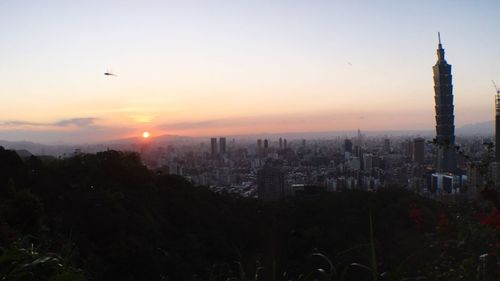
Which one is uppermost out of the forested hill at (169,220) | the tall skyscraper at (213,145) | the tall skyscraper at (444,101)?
the tall skyscraper at (444,101)

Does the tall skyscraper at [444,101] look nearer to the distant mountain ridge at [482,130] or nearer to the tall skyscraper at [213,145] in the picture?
the distant mountain ridge at [482,130]

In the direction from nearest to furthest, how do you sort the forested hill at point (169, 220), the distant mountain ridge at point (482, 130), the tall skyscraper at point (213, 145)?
the distant mountain ridge at point (482, 130), the forested hill at point (169, 220), the tall skyscraper at point (213, 145)

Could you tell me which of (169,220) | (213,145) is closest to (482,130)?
(169,220)

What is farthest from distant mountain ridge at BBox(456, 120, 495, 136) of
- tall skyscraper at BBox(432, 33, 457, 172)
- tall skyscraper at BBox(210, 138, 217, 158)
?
tall skyscraper at BBox(210, 138, 217, 158)

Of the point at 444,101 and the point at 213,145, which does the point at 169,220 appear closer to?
the point at 444,101

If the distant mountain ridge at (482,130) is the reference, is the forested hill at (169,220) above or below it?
below

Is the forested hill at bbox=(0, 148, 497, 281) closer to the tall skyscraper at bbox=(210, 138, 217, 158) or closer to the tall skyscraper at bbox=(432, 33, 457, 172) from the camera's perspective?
the tall skyscraper at bbox=(432, 33, 457, 172)

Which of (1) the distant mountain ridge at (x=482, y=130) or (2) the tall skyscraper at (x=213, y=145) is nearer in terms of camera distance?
(1) the distant mountain ridge at (x=482, y=130)

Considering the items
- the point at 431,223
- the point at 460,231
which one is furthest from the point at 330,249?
the point at 460,231

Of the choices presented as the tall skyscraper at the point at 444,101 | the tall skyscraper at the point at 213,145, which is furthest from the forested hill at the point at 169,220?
the tall skyscraper at the point at 213,145
